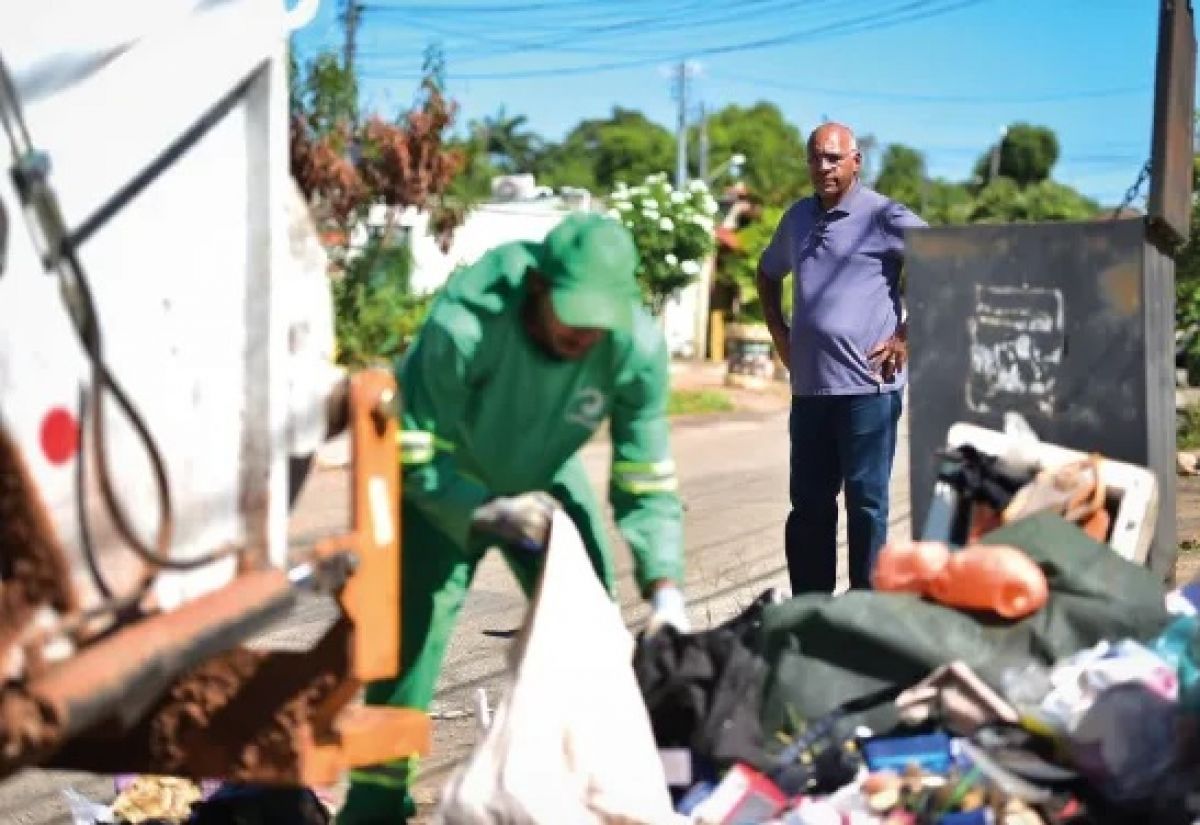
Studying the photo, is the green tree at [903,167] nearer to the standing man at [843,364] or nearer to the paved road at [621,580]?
the paved road at [621,580]

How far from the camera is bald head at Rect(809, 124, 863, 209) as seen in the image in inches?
222

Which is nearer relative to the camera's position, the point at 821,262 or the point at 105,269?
the point at 105,269

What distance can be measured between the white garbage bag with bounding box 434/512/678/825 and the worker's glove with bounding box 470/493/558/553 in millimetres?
45

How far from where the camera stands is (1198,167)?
1507 cm

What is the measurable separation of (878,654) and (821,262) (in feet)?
6.60

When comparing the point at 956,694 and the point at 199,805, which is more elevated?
the point at 956,694

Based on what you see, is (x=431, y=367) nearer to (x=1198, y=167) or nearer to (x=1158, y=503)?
(x=1158, y=503)

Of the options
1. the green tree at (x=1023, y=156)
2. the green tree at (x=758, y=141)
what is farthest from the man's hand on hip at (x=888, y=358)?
the green tree at (x=1023, y=156)

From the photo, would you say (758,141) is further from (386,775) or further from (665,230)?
(386,775)

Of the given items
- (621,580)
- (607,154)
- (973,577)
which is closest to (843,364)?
(973,577)

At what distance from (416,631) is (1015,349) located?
199cm

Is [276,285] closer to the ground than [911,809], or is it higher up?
higher up

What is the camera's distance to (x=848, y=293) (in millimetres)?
5648

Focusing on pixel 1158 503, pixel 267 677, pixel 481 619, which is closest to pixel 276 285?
pixel 267 677
